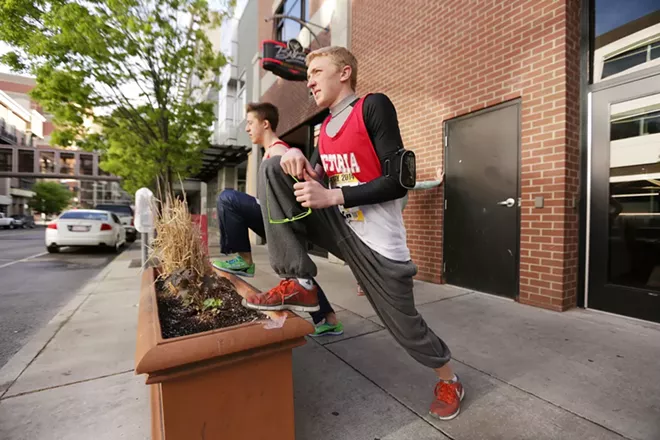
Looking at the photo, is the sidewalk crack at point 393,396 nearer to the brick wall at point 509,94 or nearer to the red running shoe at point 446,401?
the red running shoe at point 446,401

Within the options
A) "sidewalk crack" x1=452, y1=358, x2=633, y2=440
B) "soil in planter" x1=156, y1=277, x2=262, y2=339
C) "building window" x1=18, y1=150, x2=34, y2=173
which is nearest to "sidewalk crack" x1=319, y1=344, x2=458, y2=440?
"sidewalk crack" x1=452, y1=358, x2=633, y2=440

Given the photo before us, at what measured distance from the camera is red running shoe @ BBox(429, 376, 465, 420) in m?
1.68

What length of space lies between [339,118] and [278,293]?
863 mm

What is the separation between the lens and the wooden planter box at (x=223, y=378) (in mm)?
1146

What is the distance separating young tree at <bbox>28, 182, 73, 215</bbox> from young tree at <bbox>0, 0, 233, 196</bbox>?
6947 centimetres

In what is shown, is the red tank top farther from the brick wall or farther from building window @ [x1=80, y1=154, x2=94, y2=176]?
building window @ [x1=80, y1=154, x2=94, y2=176]

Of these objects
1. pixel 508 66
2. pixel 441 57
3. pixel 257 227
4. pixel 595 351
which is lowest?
pixel 595 351

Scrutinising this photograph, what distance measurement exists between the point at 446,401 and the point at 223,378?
3.69 feet

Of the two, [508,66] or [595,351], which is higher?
[508,66]

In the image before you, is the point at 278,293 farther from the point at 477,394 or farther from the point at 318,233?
the point at 477,394

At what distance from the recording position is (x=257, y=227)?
2762 mm

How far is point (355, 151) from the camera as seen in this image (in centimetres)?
153

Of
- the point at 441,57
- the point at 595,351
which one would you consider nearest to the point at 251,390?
the point at 595,351

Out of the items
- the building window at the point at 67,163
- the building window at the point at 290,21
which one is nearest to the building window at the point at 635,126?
the building window at the point at 290,21
